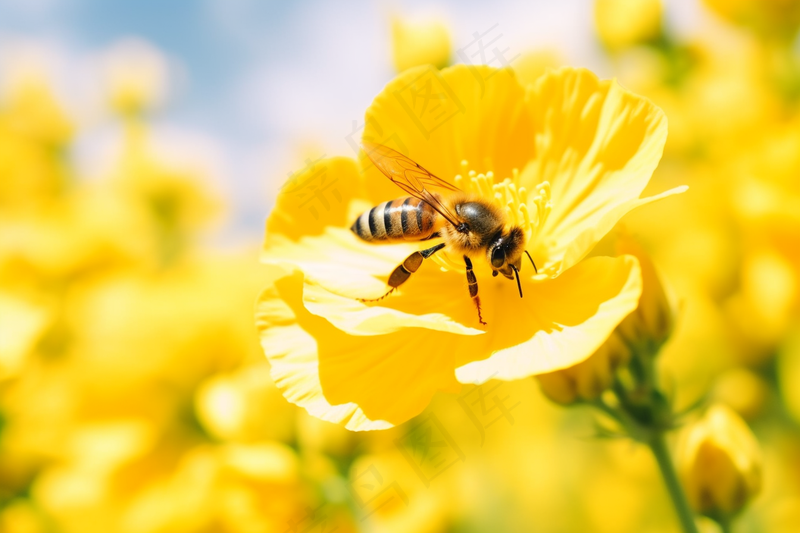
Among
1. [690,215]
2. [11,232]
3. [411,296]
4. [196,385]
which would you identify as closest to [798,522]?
[690,215]

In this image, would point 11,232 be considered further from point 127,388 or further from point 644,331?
point 644,331

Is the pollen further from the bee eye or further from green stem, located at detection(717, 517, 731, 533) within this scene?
green stem, located at detection(717, 517, 731, 533)

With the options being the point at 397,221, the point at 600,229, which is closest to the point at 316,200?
the point at 397,221

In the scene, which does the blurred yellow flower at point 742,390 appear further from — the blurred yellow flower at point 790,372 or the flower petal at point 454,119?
the flower petal at point 454,119

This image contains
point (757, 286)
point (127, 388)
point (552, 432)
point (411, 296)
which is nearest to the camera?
point (411, 296)

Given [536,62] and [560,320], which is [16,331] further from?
[536,62]

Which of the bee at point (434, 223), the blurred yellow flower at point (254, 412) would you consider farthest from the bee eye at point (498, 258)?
the blurred yellow flower at point (254, 412)
